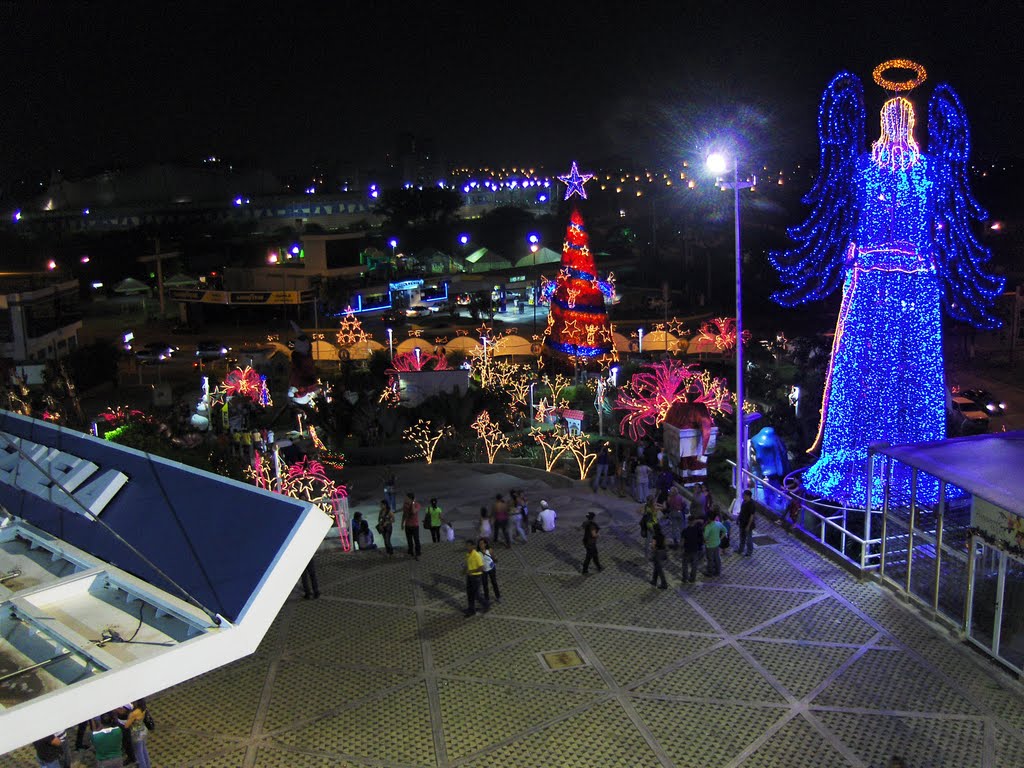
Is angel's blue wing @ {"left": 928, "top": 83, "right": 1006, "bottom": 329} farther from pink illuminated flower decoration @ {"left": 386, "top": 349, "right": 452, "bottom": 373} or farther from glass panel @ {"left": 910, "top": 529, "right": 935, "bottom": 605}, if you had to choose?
pink illuminated flower decoration @ {"left": 386, "top": 349, "right": 452, "bottom": 373}

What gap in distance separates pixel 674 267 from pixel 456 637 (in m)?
64.0

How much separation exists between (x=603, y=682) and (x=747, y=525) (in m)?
3.87

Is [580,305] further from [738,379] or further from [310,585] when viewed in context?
[310,585]

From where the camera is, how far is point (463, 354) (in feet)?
108

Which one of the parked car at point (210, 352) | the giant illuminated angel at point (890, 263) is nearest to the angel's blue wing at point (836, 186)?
the giant illuminated angel at point (890, 263)

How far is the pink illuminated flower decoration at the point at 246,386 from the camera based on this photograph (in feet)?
84.6

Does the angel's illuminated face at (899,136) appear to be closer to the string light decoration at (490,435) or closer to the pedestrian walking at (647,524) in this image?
the pedestrian walking at (647,524)

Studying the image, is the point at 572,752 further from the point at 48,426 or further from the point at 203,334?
the point at 203,334

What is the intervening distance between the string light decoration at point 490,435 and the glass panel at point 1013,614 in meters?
13.5

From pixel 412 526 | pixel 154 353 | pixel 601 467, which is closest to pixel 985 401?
pixel 601 467

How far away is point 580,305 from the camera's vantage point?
29203 mm

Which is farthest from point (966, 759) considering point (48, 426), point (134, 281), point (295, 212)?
point (295, 212)

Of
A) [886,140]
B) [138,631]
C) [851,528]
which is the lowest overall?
[851,528]

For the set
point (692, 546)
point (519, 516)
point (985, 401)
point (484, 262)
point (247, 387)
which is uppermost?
point (484, 262)
